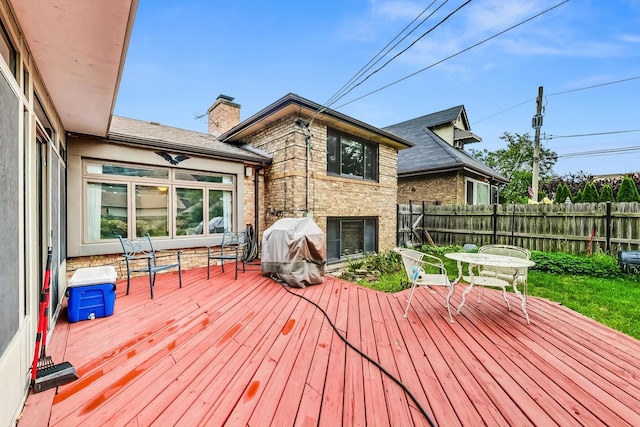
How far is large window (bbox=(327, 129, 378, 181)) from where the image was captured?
723 centimetres

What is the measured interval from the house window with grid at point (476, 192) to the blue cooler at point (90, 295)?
12643 mm

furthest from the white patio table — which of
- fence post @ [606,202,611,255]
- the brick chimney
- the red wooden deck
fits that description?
the brick chimney

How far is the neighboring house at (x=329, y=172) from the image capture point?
640 cm

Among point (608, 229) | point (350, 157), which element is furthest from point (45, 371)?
point (608, 229)

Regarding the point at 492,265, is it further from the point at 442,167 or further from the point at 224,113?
the point at 224,113

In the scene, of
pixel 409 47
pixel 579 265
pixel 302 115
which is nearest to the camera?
pixel 409 47

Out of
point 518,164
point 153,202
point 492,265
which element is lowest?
point 492,265

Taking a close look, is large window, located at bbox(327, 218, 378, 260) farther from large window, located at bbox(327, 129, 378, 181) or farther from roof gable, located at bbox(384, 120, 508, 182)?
roof gable, located at bbox(384, 120, 508, 182)

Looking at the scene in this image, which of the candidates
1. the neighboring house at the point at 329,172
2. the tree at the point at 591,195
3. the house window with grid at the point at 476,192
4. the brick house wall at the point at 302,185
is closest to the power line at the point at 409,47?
the neighboring house at the point at 329,172

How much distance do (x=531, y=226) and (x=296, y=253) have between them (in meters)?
7.70

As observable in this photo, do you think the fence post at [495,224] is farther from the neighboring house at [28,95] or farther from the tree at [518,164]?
the tree at [518,164]

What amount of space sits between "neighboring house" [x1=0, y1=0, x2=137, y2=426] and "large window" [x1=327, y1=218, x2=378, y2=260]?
5.55m

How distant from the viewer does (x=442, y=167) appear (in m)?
10.8

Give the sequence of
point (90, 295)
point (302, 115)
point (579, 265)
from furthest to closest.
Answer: point (302, 115) < point (579, 265) < point (90, 295)
